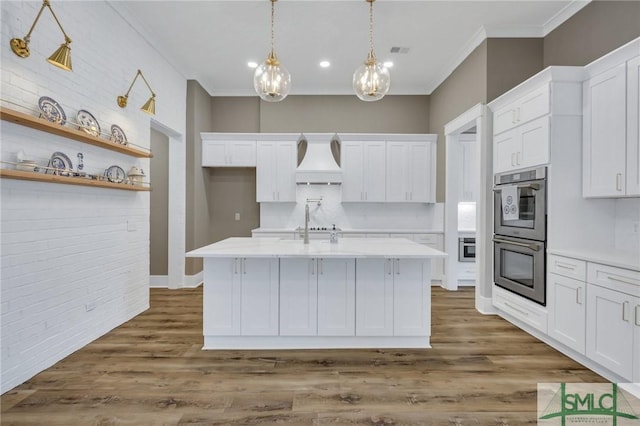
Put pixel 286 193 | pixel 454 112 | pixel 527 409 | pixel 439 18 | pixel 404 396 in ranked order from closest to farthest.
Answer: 1. pixel 527 409
2. pixel 404 396
3. pixel 439 18
4. pixel 454 112
5. pixel 286 193

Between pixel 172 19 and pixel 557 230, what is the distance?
4.50 meters

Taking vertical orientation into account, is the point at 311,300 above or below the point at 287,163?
below

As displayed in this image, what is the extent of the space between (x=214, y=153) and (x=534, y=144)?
15.0 feet

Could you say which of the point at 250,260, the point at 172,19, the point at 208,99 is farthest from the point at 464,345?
the point at 208,99

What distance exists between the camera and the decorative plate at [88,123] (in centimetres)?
290

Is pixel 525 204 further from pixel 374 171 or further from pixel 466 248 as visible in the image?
pixel 374 171

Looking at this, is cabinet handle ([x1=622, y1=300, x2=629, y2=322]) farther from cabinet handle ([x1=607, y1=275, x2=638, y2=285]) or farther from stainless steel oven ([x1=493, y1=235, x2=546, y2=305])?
stainless steel oven ([x1=493, y1=235, x2=546, y2=305])

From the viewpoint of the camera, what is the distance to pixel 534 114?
10.5ft

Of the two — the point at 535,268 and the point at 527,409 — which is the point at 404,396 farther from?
the point at 535,268

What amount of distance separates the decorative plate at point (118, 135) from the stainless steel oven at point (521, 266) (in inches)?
166

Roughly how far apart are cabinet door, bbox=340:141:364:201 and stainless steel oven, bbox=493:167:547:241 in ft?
7.60

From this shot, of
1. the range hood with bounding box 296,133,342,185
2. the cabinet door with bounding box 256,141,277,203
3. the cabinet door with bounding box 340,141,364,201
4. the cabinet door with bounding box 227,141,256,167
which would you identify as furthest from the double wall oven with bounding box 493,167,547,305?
the cabinet door with bounding box 227,141,256,167

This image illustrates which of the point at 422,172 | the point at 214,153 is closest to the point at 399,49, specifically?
the point at 422,172

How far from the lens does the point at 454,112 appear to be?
16.0 feet
